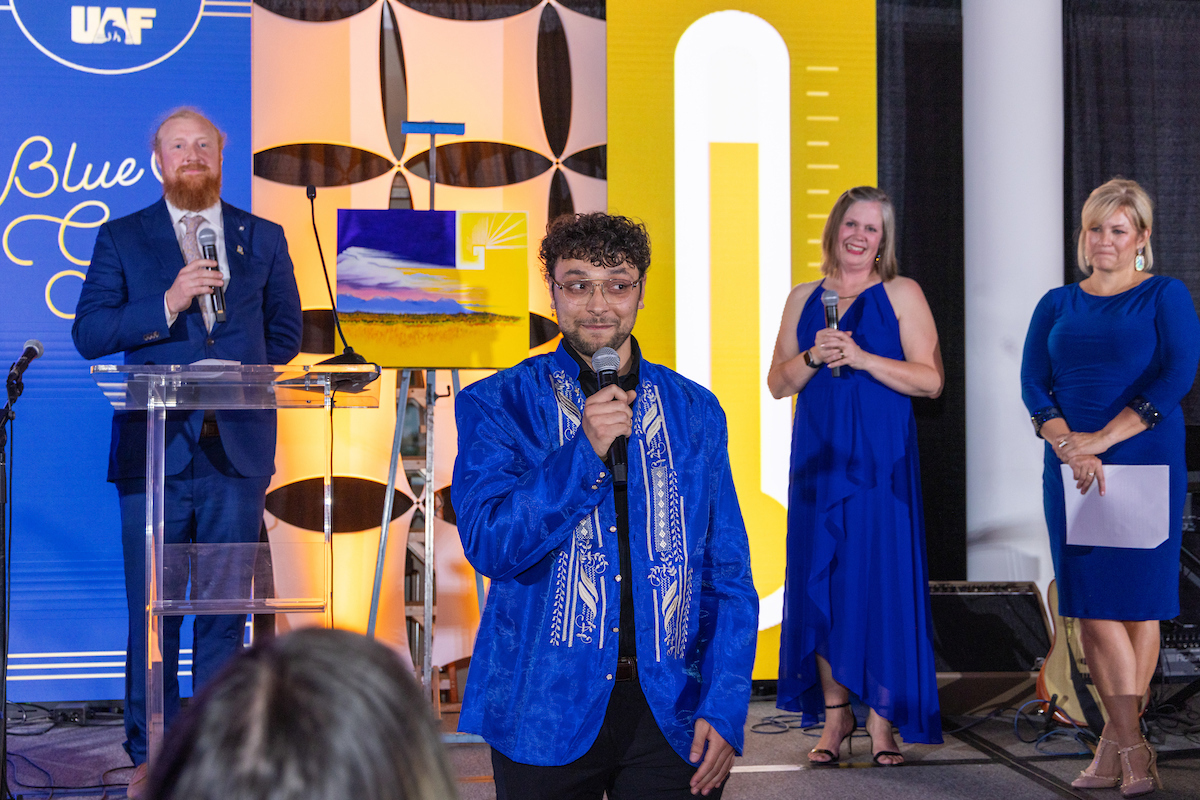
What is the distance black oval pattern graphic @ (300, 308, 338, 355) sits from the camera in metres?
4.43

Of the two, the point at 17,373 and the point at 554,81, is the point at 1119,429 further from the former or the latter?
the point at 17,373

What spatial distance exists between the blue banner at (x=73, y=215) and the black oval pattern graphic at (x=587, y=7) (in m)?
1.38

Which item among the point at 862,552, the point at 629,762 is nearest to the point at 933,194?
the point at 862,552

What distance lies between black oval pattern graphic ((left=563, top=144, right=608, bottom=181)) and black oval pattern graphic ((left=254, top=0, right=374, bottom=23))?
3.63 ft

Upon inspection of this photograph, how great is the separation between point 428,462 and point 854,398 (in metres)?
1.50

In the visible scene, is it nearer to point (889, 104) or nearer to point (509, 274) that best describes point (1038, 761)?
point (509, 274)

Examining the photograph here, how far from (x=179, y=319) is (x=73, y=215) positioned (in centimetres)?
144

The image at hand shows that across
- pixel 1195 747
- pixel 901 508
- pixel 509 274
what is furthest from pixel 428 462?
pixel 1195 747

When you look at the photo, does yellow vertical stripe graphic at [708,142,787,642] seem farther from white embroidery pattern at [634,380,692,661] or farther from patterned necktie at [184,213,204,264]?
white embroidery pattern at [634,380,692,661]

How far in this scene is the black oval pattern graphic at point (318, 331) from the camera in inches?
174

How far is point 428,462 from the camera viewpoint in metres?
3.66

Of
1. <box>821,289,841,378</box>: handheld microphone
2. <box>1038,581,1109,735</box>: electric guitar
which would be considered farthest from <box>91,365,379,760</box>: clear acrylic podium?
<box>1038,581,1109,735</box>: electric guitar

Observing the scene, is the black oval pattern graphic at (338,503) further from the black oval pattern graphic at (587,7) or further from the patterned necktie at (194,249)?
the black oval pattern graphic at (587,7)

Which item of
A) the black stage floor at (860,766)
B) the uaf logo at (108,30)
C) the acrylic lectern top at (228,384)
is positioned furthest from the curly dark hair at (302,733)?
the uaf logo at (108,30)
